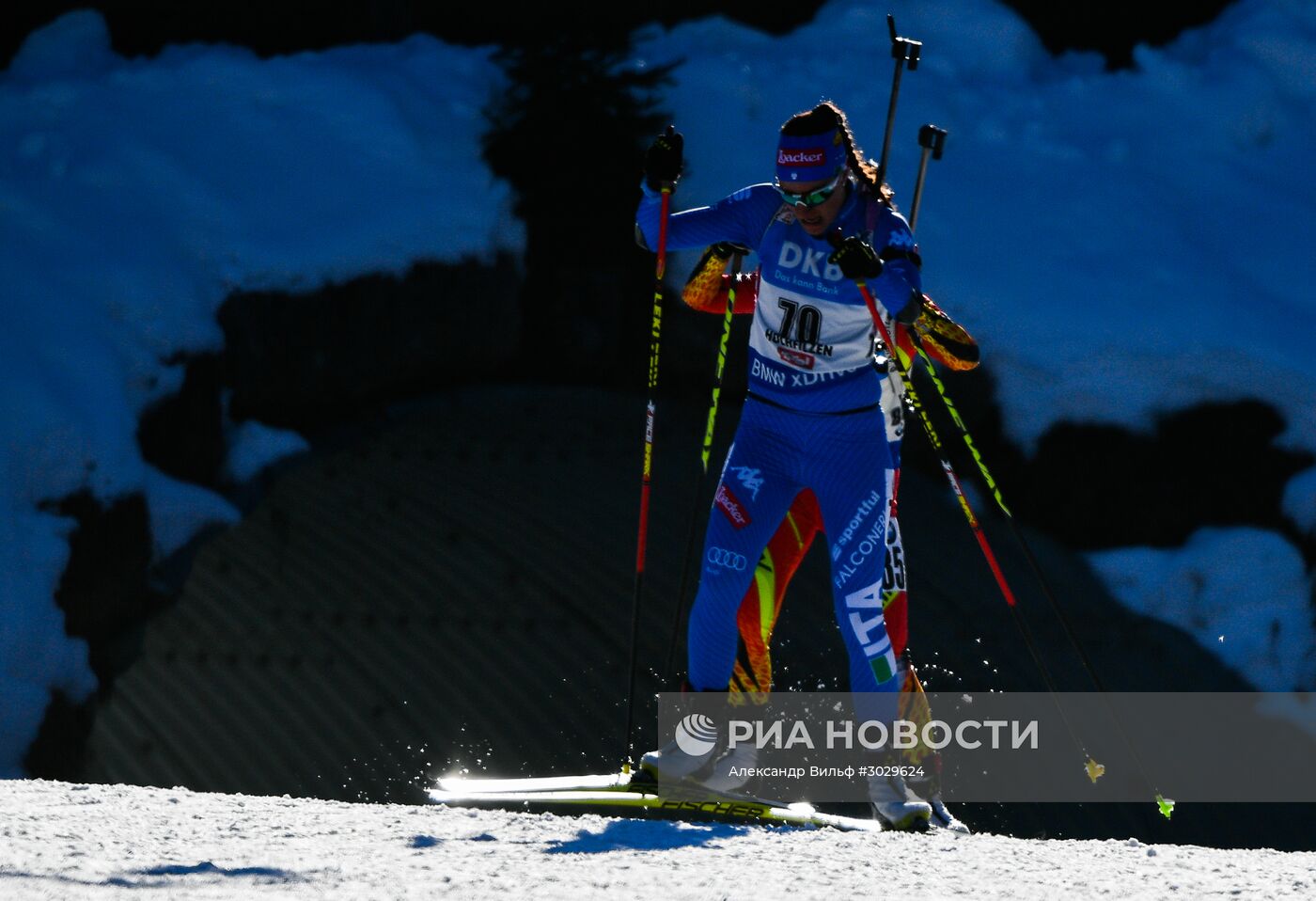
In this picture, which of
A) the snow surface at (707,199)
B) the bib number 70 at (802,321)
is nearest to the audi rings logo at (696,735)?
the bib number 70 at (802,321)

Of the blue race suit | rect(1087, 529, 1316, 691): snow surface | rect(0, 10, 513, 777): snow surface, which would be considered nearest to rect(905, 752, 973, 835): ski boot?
the blue race suit

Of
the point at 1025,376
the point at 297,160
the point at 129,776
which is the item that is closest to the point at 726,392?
the point at 1025,376

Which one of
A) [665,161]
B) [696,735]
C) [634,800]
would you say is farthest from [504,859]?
[665,161]

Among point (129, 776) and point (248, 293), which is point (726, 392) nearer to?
point (248, 293)

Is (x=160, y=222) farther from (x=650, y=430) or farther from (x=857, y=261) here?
(x=857, y=261)

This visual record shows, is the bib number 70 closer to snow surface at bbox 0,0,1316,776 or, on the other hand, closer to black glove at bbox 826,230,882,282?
black glove at bbox 826,230,882,282

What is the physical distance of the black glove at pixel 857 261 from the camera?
16.1 ft

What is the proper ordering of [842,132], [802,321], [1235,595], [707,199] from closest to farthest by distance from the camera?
[842,132] → [802,321] → [1235,595] → [707,199]

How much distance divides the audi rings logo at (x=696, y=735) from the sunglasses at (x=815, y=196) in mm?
1827

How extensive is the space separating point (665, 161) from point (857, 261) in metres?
0.88

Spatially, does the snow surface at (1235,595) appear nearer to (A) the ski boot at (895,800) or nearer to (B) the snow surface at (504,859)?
(A) the ski boot at (895,800)

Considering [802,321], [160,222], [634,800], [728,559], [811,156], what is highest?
[160,222]

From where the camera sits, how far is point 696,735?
5.60m

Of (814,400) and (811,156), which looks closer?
(811,156)
